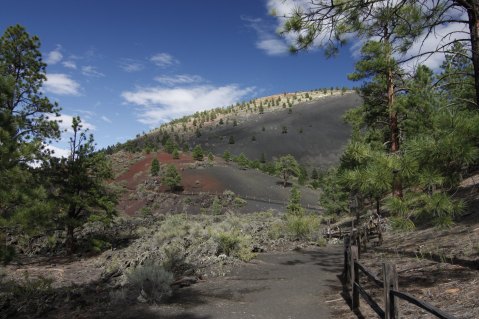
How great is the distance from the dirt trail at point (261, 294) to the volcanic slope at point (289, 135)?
7877 centimetres

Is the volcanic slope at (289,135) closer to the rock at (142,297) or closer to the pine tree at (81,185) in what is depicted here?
the pine tree at (81,185)

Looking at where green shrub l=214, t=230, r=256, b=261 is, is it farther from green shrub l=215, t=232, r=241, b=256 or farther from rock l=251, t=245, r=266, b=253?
rock l=251, t=245, r=266, b=253

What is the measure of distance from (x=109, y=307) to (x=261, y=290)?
372cm

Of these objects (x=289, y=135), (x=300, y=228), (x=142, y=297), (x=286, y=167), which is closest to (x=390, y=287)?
(x=142, y=297)

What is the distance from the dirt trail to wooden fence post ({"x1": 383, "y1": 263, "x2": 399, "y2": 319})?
268cm

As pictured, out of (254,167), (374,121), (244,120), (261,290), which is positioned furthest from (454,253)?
(244,120)

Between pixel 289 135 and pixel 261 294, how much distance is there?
331 feet

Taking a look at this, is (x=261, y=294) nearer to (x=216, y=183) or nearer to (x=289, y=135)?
(x=216, y=183)

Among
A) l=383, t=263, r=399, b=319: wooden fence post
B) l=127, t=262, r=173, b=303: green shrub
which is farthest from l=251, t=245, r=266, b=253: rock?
l=383, t=263, r=399, b=319: wooden fence post

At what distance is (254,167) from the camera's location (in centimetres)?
7419

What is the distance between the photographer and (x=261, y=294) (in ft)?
33.6

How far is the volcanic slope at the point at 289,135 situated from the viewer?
99.2m

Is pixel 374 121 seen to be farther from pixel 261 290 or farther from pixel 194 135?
pixel 194 135

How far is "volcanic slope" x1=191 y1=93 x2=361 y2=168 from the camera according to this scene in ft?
326
